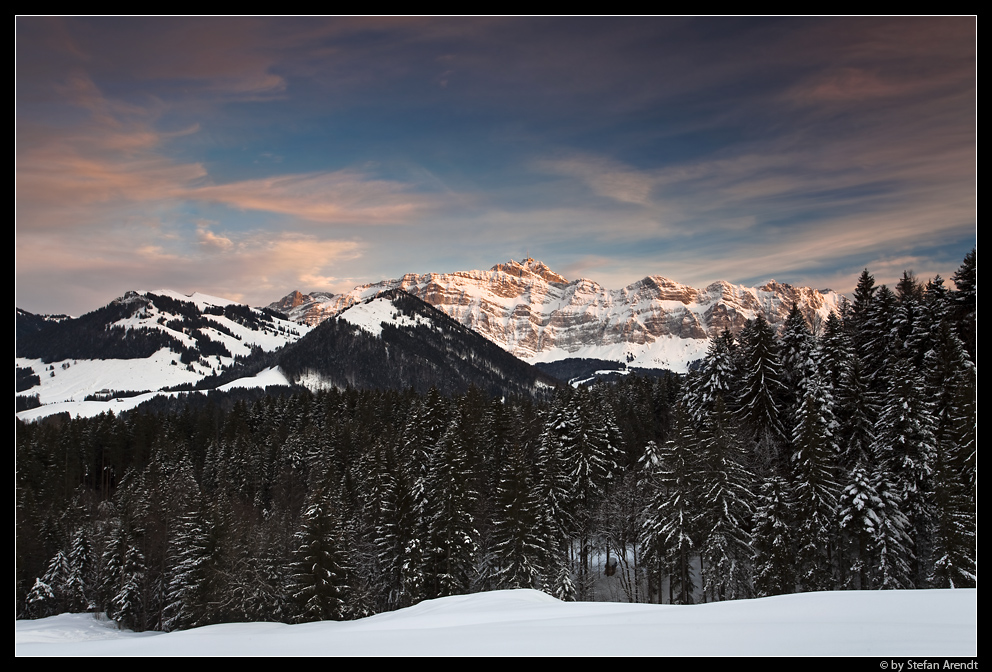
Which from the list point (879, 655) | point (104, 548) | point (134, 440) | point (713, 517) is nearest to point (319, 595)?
point (104, 548)

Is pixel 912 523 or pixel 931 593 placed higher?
pixel 931 593

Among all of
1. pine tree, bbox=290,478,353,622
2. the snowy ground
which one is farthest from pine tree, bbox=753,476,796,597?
pine tree, bbox=290,478,353,622

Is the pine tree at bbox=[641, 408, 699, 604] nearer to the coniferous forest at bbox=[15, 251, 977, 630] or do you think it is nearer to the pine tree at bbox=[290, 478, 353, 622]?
the coniferous forest at bbox=[15, 251, 977, 630]

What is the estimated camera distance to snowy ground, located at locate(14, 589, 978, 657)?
674 centimetres

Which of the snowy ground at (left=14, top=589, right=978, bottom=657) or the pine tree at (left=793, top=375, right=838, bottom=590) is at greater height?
the snowy ground at (left=14, top=589, right=978, bottom=657)

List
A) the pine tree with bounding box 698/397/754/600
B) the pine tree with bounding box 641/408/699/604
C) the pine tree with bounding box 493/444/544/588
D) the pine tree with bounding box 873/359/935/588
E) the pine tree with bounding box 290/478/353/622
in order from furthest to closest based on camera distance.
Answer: the pine tree with bounding box 493/444/544/588 → the pine tree with bounding box 641/408/699/604 → the pine tree with bounding box 290/478/353/622 → the pine tree with bounding box 698/397/754/600 → the pine tree with bounding box 873/359/935/588

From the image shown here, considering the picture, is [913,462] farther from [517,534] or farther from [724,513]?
[517,534]

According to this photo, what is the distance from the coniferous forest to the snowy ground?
13.8 meters

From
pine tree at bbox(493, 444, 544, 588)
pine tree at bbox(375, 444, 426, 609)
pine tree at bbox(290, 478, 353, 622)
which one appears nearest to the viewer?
pine tree at bbox(290, 478, 353, 622)

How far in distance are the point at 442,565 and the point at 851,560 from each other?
79.5ft

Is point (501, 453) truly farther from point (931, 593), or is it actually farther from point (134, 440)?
point (134, 440)
